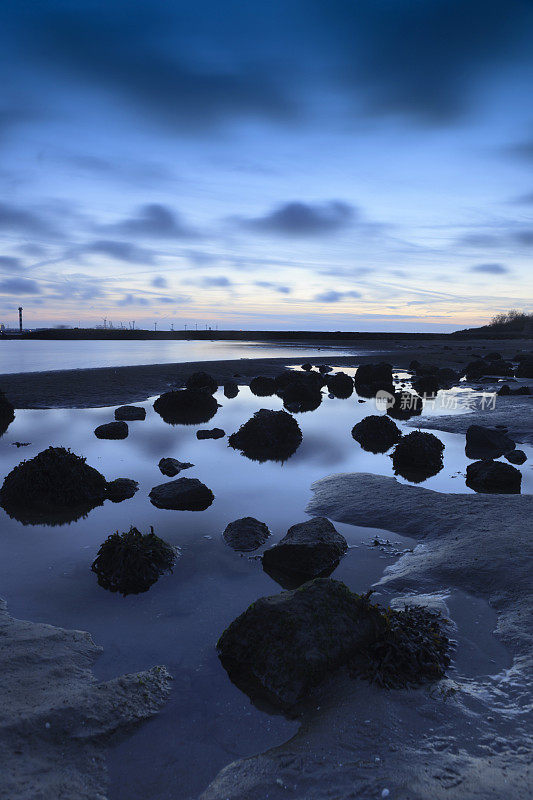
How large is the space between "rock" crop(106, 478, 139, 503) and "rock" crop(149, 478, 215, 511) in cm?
75

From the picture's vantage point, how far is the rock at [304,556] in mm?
6422

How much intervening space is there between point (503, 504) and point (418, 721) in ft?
19.3

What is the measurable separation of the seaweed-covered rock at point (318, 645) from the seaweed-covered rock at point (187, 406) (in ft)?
53.5

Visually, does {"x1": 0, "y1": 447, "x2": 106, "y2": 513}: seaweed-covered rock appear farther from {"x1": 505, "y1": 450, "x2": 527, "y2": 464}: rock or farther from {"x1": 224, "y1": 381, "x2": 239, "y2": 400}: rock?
{"x1": 224, "y1": 381, "x2": 239, "y2": 400}: rock

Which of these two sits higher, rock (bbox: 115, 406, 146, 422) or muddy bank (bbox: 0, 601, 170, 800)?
rock (bbox: 115, 406, 146, 422)

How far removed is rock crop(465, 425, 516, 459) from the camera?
44.0 ft

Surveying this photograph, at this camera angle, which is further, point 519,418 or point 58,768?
point 519,418

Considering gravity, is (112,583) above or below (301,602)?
below

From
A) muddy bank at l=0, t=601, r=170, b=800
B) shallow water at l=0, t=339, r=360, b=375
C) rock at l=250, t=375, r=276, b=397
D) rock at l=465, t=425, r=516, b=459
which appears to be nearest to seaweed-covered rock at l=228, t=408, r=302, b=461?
rock at l=465, t=425, r=516, b=459

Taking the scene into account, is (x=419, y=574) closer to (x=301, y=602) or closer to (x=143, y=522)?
(x=301, y=602)

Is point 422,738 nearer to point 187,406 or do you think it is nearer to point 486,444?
point 486,444

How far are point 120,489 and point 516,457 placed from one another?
10623 mm

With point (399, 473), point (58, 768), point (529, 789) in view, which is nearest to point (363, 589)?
point (529, 789)

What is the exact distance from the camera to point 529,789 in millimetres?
3037
